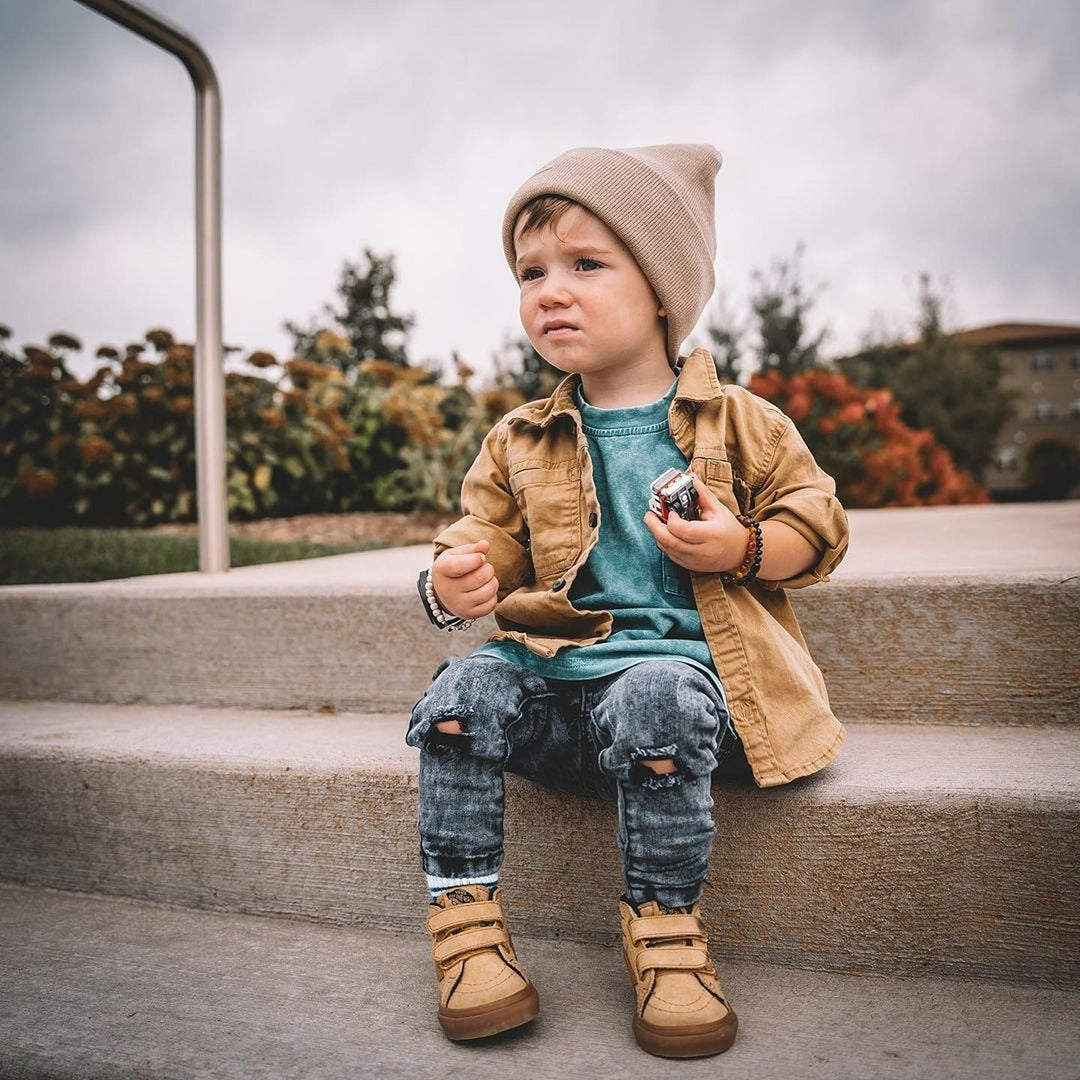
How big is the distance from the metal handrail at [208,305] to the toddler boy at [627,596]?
1163 millimetres

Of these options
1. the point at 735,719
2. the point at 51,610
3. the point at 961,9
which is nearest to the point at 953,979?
the point at 735,719

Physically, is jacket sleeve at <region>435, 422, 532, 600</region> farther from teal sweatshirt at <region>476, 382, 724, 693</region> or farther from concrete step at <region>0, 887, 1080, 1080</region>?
concrete step at <region>0, 887, 1080, 1080</region>

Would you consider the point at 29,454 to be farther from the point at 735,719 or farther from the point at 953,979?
the point at 953,979

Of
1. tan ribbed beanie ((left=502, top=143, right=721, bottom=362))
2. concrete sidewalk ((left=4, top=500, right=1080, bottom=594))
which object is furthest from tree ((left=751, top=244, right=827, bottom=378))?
tan ribbed beanie ((left=502, top=143, right=721, bottom=362))

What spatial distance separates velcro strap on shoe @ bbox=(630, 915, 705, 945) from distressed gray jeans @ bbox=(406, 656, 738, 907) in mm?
18

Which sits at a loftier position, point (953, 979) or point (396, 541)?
point (396, 541)

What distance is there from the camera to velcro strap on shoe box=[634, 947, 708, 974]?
1.05 m

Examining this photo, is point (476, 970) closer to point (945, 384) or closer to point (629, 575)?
point (629, 575)

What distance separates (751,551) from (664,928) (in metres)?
0.47

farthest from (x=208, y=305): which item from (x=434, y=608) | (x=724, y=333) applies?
(x=724, y=333)

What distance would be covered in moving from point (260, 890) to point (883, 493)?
5.20 metres

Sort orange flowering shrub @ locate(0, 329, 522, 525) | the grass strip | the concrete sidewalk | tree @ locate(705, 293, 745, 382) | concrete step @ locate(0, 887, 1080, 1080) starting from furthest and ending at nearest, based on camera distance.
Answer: tree @ locate(705, 293, 745, 382) → orange flowering shrub @ locate(0, 329, 522, 525) → the grass strip → the concrete sidewalk → concrete step @ locate(0, 887, 1080, 1080)

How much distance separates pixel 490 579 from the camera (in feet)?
4.10

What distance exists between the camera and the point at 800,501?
1.22 meters
